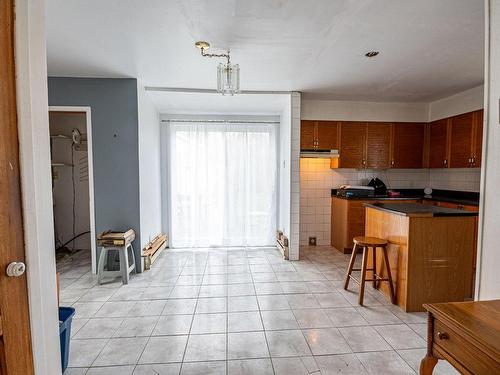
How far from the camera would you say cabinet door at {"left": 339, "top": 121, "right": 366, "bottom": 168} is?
404 centimetres

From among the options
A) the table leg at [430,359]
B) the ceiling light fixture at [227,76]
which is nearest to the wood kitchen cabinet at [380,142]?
the ceiling light fixture at [227,76]

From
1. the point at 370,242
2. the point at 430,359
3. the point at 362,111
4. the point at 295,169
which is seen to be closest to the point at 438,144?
the point at 362,111

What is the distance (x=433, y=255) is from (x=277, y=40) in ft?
7.63

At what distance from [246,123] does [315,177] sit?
1499mm

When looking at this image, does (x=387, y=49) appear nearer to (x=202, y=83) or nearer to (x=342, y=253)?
(x=202, y=83)

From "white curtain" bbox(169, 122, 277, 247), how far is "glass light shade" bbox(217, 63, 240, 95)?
2.10 metres

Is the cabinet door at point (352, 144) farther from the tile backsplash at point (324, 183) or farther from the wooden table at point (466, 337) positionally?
the wooden table at point (466, 337)

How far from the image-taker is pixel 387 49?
2.29m

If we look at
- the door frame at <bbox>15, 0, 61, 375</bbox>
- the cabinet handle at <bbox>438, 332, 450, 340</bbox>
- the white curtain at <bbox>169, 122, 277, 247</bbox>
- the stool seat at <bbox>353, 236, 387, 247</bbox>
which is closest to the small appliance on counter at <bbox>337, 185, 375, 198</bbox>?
the white curtain at <bbox>169, 122, 277, 247</bbox>

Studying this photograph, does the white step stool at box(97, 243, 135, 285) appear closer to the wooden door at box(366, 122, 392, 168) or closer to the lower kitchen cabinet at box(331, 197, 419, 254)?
the lower kitchen cabinet at box(331, 197, 419, 254)

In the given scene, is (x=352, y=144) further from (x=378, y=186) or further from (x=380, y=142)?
(x=378, y=186)

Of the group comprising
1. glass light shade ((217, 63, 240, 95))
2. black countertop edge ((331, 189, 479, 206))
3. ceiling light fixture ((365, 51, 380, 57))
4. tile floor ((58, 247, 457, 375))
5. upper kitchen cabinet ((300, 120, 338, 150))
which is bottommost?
tile floor ((58, 247, 457, 375))

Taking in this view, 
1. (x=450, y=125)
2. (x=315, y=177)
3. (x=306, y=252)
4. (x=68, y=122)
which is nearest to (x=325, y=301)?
(x=306, y=252)

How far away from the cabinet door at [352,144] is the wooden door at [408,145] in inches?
20.6
